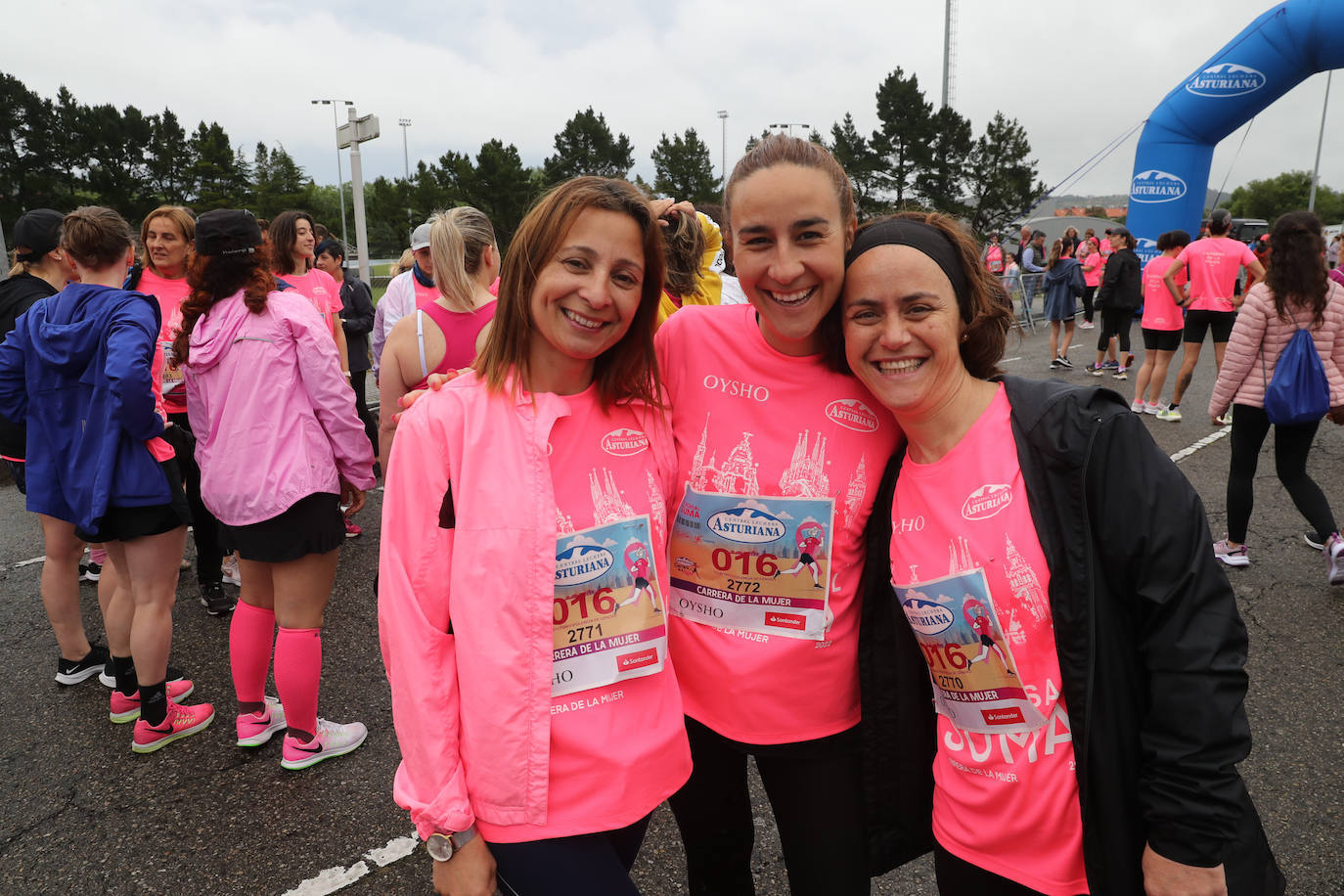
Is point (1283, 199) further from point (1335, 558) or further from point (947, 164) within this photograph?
point (1335, 558)

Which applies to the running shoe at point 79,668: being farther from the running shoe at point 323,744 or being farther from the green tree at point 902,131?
the green tree at point 902,131

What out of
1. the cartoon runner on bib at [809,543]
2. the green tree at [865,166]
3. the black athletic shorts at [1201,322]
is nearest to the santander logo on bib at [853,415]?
the cartoon runner on bib at [809,543]

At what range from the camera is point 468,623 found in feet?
4.59

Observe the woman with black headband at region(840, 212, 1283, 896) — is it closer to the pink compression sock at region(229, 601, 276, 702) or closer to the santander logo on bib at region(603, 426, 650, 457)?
the santander logo on bib at region(603, 426, 650, 457)

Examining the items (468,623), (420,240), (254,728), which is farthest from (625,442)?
(420,240)

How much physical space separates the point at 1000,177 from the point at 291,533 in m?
51.0

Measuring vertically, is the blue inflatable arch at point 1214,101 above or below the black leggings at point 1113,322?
above

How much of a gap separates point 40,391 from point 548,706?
3.30 metres

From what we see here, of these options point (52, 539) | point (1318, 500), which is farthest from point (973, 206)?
point (52, 539)

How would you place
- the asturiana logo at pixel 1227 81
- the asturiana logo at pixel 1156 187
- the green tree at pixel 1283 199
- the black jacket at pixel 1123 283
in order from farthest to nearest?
the green tree at pixel 1283 199 < the asturiana logo at pixel 1156 187 < the asturiana logo at pixel 1227 81 < the black jacket at pixel 1123 283

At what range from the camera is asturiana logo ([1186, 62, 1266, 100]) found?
1438cm

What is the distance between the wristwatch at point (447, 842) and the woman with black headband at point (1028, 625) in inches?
34.1

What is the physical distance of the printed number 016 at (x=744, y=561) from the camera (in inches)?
65.9

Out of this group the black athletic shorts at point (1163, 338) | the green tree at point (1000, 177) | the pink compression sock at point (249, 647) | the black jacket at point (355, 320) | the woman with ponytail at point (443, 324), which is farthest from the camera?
the green tree at point (1000, 177)
